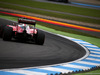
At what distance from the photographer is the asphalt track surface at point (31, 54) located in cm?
948

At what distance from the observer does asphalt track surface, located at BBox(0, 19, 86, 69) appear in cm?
948

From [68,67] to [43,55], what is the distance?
5.26 ft

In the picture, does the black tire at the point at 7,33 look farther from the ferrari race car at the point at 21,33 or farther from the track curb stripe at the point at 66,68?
the track curb stripe at the point at 66,68

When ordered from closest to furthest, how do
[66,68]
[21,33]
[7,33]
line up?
[66,68] < [7,33] < [21,33]

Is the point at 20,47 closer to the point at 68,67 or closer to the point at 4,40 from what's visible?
the point at 4,40

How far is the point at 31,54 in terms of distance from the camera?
10.9 metres

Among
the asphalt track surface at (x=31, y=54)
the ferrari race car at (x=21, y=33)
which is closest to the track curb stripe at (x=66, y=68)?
the asphalt track surface at (x=31, y=54)

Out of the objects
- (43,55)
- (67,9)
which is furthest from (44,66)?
(67,9)

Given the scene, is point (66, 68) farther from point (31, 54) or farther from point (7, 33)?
point (7, 33)

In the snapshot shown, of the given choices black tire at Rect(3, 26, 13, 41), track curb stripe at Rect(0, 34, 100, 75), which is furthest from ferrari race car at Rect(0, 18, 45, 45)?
track curb stripe at Rect(0, 34, 100, 75)

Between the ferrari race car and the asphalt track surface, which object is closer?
the asphalt track surface

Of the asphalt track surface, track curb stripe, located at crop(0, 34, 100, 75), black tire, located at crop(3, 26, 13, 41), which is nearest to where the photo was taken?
track curb stripe, located at crop(0, 34, 100, 75)

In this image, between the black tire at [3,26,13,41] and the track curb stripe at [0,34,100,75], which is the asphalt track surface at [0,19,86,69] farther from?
the track curb stripe at [0,34,100,75]

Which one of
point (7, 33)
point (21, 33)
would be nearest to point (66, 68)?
point (21, 33)
